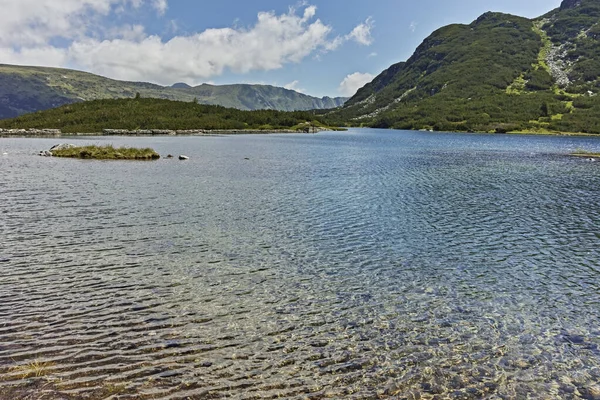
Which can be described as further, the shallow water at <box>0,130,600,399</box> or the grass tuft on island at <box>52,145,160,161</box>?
the grass tuft on island at <box>52,145,160,161</box>

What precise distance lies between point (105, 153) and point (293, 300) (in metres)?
79.9

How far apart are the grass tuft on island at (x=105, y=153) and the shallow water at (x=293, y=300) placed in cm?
4460

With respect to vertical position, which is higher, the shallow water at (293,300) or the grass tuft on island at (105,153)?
the grass tuft on island at (105,153)

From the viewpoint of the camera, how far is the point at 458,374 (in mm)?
13281

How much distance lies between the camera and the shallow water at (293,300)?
41.7ft

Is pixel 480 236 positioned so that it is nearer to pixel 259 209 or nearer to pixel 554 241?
pixel 554 241

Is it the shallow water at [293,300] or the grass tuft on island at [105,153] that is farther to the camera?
the grass tuft on island at [105,153]

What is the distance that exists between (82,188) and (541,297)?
154 feet

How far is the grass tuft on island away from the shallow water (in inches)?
1756

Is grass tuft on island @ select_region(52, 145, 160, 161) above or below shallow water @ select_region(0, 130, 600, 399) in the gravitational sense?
above

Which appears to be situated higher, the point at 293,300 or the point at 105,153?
the point at 105,153

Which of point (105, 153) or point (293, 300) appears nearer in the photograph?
point (293, 300)

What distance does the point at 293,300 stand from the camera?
61.1 feet

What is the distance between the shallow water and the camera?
1271 centimetres
